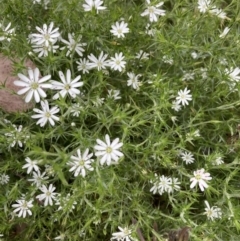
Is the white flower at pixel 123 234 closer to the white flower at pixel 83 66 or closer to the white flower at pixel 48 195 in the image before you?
the white flower at pixel 48 195

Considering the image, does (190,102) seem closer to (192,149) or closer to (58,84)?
(192,149)

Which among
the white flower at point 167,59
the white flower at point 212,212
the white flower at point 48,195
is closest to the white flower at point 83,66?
the white flower at point 167,59

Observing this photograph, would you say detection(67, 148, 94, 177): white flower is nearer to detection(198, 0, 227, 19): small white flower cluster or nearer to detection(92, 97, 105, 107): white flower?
detection(92, 97, 105, 107): white flower

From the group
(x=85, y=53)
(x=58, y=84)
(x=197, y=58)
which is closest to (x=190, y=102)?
(x=197, y=58)

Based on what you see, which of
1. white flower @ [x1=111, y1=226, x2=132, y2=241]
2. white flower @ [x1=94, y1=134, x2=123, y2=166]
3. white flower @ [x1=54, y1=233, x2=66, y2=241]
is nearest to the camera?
white flower @ [x1=94, y1=134, x2=123, y2=166]

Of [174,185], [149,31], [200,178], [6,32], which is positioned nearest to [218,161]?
[200,178]

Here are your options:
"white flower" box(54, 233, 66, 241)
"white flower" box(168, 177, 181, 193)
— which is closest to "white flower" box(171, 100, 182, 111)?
"white flower" box(168, 177, 181, 193)

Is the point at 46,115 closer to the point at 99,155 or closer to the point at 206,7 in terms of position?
the point at 99,155
